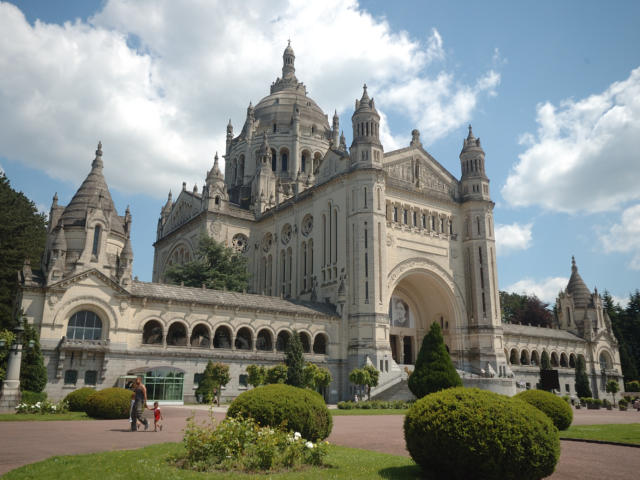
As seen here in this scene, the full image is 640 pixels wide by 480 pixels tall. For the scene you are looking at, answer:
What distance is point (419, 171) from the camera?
59.2 metres

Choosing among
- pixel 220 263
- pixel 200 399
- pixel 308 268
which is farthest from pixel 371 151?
pixel 200 399

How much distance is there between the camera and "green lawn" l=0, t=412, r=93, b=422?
966 inches

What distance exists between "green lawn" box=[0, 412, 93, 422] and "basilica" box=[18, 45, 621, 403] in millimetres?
9209

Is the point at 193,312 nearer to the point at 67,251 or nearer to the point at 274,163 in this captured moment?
the point at 67,251

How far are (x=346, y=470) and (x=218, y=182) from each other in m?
55.8

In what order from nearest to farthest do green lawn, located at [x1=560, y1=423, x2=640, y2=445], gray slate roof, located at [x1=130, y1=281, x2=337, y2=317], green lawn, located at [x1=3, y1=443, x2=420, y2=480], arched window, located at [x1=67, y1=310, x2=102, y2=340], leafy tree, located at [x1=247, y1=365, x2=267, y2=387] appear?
green lawn, located at [x1=3, y1=443, x2=420, y2=480] → green lawn, located at [x1=560, y1=423, x2=640, y2=445] → arched window, located at [x1=67, y1=310, x2=102, y2=340] → leafy tree, located at [x1=247, y1=365, x2=267, y2=387] → gray slate roof, located at [x1=130, y1=281, x2=337, y2=317]

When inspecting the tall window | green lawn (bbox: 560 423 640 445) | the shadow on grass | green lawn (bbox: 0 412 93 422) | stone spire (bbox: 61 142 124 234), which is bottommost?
green lawn (bbox: 560 423 640 445)

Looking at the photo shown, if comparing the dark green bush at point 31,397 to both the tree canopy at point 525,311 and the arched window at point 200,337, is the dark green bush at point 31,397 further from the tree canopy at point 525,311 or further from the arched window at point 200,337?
the tree canopy at point 525,311

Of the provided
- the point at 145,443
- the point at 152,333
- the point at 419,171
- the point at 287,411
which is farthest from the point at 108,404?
the point at 419,171

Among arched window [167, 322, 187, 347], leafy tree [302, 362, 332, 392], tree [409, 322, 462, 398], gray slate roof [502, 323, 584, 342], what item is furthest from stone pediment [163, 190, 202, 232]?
gray slate roof [502, 323, 584, 342]

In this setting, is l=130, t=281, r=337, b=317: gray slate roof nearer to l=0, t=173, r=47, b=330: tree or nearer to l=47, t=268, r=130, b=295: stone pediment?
l=47, t=268, r=130, b=295: stone pediment

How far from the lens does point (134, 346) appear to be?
3972cm

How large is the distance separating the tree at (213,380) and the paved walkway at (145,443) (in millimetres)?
12737

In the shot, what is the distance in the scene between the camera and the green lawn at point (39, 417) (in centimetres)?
2455
